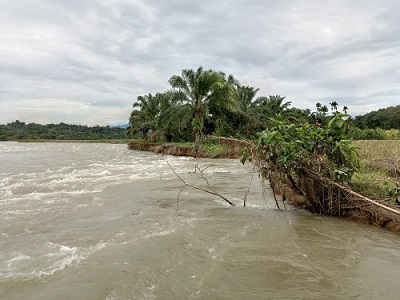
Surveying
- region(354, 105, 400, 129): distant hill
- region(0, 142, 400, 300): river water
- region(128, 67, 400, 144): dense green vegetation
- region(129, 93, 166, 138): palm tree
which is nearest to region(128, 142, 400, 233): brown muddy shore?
region(0, 142, 400, 300): river water

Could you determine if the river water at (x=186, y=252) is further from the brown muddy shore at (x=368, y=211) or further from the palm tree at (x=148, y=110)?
the palm tree at (x=148, y=110)

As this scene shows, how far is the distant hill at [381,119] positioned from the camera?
41312 millimetres

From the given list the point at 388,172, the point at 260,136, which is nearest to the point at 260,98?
the point at 388,172

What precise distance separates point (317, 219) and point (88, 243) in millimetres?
3826

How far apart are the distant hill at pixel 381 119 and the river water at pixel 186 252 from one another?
127 ft

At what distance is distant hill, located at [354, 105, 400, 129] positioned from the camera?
136 ft

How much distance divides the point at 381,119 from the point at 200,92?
31.5 metres

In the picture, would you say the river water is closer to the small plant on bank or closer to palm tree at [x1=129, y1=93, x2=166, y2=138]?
the small plant on bank

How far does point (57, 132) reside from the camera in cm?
9119

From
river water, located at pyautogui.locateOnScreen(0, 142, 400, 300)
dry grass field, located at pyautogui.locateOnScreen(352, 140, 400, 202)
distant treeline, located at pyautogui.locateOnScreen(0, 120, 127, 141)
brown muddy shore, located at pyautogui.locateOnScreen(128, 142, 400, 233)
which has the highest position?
distant treeline, located at pyautogui.locateOnScreen(0, 120, 127, 141)

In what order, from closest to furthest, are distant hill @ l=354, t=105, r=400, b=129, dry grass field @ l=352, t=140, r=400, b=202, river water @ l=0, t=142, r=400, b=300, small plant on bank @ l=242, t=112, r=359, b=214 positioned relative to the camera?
river water @ l=0, t=142, r=400, b=300
dry grass field @ l=352, t=140, r=400, b=202
small plant on bank @ l=242, t=112, r=359, b=214
distant hill @ l=354, t=105, r=400, b=129

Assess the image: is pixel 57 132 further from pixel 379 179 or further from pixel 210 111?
pixel 379 179

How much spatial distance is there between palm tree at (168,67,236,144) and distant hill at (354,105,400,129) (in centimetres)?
2337

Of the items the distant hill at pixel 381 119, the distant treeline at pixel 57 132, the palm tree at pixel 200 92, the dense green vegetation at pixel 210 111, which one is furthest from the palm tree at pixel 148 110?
the distant treeline at pixel 57 132
